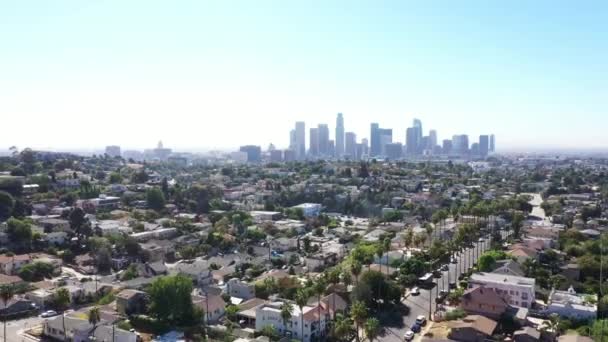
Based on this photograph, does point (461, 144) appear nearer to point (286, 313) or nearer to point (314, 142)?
point (314, 142)

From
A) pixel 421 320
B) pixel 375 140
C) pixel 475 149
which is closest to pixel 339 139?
pixel 375 140

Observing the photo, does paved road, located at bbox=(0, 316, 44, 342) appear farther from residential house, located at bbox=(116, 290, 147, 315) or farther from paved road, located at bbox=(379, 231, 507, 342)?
paved road, located at bbox=(379, 231, 507, 342)

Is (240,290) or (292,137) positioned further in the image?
(292,137)

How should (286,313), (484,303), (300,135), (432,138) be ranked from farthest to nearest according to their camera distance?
(432,138)
(300,135)
(484,303)
(286,313)

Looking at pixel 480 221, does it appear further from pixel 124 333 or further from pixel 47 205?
pixel 47 205

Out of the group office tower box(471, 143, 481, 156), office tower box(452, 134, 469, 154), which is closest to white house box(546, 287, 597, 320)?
office tower box(452, 134, 469, 154)
